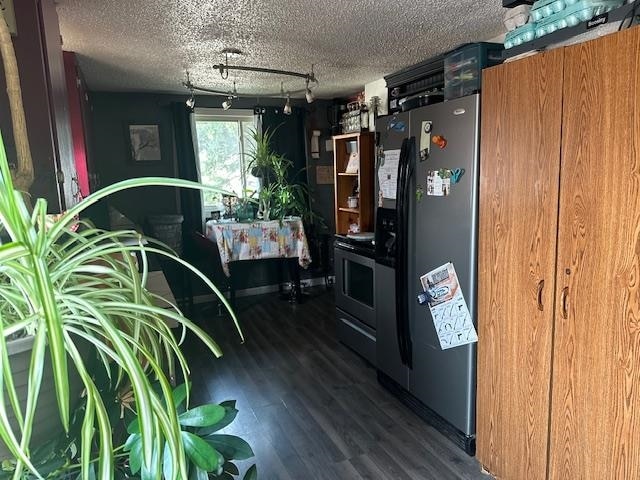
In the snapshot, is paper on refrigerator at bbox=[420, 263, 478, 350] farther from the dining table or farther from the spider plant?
the dining table

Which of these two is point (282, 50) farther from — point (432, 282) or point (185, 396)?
point (185, 396)

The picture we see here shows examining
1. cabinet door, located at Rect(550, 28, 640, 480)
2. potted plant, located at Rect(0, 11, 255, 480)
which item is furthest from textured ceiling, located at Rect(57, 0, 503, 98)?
potted plant, located at Rect(0, 11, 255, 480)

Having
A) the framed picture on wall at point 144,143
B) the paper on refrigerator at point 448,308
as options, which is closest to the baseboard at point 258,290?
the framed picture on wall at point 144,143

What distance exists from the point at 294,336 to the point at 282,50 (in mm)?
2256

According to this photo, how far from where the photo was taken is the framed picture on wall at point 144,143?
173 inches

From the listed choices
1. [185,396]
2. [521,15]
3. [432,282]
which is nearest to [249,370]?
[432,282]

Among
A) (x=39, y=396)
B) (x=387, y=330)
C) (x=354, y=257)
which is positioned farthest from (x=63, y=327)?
(x=354, y=257)

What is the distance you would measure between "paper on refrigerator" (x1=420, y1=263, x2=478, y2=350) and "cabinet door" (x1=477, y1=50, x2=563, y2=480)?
12cm

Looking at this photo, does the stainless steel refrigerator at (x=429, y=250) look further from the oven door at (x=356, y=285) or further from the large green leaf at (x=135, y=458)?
the large green leaf at (x=135, y=458)

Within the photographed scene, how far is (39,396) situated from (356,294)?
262 cm

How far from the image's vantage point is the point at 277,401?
8.83ft

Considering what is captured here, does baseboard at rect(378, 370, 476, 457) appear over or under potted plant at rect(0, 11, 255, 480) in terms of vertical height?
under

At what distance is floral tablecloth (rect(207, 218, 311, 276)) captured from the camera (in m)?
4.07

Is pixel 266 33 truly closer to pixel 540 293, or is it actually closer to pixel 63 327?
pixel 540 293
